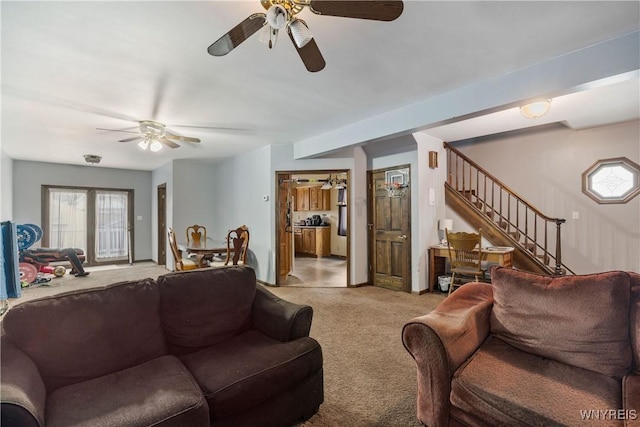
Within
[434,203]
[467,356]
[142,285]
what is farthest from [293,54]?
[434,203]

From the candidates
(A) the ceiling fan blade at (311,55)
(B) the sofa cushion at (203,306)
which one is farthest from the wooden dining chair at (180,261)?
(A) the ceiling fan blade at (311,55)

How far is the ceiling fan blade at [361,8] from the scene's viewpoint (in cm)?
147

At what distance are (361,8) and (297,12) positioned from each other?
0.38 meters

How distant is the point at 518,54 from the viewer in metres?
2.37

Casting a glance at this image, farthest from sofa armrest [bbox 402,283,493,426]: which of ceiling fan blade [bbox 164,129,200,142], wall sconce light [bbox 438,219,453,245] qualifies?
ceiling fan blade [bbox 164,129,200,142]

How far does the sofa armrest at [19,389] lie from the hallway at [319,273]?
406 cm

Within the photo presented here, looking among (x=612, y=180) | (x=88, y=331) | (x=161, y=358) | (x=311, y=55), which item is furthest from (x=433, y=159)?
(x=88, y=331)

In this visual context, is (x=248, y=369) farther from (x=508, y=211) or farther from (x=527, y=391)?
(x=508, y=211)

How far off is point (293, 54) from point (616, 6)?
2.05 m

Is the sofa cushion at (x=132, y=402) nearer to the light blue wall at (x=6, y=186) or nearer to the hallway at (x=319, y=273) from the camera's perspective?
the hallway at (x=319, y=273)

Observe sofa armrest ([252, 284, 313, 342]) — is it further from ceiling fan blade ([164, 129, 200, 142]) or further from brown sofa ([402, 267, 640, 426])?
ceiling fan blade ([164, 129, 200, 142])

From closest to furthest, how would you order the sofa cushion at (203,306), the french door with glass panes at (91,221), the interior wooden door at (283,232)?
the sofa cushion at (203,306), the interior wooden door at (283,232), the french door with glass panes at (91,221)

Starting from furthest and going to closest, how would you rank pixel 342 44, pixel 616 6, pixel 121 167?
1. pixel 121 167
2. pixel 342 44
3. pixel 616 6

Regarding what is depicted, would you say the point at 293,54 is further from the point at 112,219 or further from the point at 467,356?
the point at 112,219
